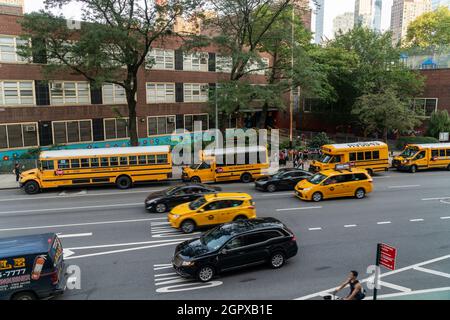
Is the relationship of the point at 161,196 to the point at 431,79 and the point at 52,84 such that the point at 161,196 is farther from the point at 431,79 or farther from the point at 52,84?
the point at 431,79

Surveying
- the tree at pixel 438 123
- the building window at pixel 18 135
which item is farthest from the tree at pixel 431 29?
the building window at pixel 18 135

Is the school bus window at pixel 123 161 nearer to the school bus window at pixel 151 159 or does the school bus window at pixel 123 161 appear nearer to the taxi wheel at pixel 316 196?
the school bus window at pixel 151 159

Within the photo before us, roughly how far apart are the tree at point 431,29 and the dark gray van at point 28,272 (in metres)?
74.6

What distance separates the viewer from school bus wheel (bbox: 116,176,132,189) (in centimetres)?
2519

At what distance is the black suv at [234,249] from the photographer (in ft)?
37.8

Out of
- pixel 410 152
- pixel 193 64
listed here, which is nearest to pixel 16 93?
pixel 193 64

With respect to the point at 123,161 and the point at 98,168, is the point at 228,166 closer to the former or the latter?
the point at 123,161

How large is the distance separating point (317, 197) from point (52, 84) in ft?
86.4

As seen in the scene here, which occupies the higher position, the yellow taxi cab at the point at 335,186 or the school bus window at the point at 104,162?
the school bus window at the point at 104,162

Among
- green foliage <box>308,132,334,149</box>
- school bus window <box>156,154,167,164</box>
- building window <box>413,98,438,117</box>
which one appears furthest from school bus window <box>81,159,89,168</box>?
building window <box>413,98,438,117</box>

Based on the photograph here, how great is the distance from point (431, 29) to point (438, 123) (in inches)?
1595

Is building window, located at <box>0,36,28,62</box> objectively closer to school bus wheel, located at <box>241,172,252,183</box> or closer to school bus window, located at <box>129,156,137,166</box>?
school bus window, located at <box>129,156,137,166</box>

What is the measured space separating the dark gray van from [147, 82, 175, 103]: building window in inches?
1258

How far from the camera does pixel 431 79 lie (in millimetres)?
45156
